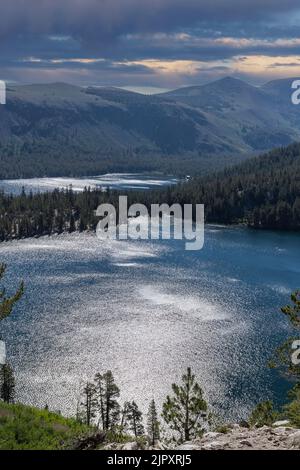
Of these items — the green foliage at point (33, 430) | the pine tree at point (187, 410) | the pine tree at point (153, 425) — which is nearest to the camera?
the green foliage at point (33, 430)

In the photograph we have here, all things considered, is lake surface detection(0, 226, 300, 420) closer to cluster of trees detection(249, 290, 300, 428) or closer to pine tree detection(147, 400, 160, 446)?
pine tree detection(147, 400, 160, 446)

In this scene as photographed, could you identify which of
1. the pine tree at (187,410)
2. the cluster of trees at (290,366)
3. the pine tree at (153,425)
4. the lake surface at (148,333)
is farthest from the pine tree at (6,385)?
the cluster of trees at (290,366)

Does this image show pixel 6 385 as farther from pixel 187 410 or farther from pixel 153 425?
pixel 187 410

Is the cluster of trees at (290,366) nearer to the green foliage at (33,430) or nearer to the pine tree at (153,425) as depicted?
the pine tree at (153,425)

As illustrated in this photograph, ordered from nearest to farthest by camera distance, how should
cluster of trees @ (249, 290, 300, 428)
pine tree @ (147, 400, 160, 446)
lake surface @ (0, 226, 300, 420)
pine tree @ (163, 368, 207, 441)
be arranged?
cluster of trees @ (249, 290, 300, 428), pine tree @ (163, 368, 207, 441), pine tree @ (147, 400, 160, 446), lake surface @ (0, 226, 300, 420)

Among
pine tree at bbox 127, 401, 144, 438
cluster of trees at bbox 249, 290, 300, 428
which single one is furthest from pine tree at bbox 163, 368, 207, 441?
pine tree at bbox 127, 401, 144, 438

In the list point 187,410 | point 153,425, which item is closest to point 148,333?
point 153,425
